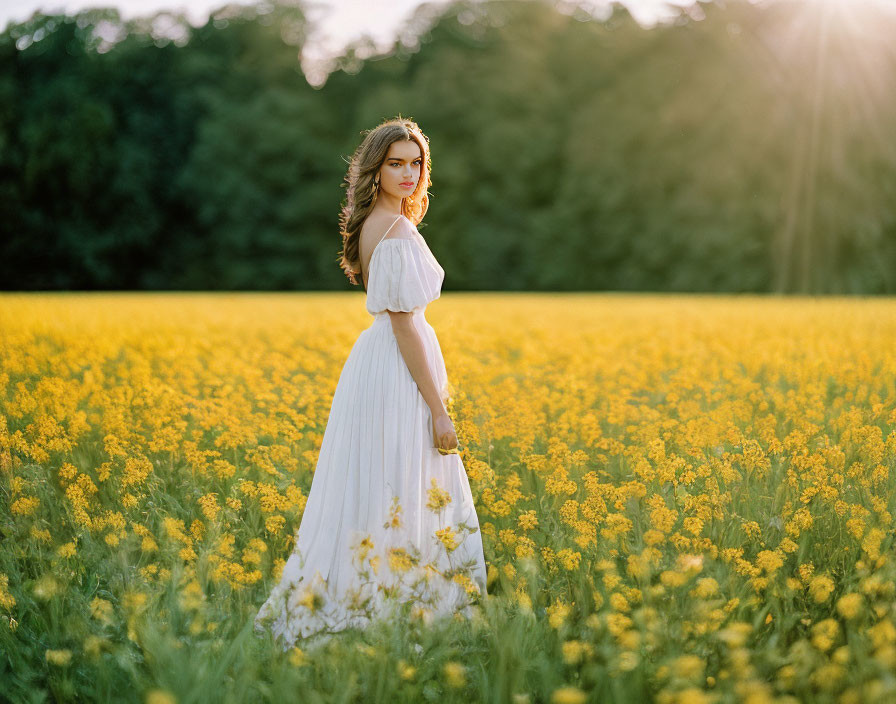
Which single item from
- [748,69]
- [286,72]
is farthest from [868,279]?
[286,72]

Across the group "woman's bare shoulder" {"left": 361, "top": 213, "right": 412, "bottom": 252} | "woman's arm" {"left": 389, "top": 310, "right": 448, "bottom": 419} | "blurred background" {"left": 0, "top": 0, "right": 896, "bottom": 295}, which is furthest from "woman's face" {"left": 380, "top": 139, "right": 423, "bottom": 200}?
"blurred background" {"left": 0, "top": 0, "right": 896, "bottom": 295}

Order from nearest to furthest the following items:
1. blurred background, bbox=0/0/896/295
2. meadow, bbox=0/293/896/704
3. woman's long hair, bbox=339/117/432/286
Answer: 1. meadow, bbox=0/293/896/704
2. woman's long hair, bbox=339/117/432/286
3. blurred background, bbox=0/0/896/295

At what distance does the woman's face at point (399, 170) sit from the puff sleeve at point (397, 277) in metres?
0.22

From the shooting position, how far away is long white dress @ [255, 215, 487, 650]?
10.4 ft

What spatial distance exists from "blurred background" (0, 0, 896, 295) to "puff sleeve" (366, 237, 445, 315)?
31.1 m

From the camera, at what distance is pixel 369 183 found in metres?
3.29

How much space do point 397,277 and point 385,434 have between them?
0.59 m

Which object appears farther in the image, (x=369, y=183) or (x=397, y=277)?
(x=369, y=183)

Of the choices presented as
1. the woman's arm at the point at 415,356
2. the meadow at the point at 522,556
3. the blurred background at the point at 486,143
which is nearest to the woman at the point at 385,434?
the woman's arm at the point at 415,356

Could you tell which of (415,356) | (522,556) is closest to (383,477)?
(415,356)

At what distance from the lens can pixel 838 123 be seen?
3197 centimetres

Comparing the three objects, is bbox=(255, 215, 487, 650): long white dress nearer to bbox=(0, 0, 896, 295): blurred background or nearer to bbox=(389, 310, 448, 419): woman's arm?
bbox=(389, 310, 448, 419): woman's arm

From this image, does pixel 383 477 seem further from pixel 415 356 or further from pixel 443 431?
pixel 415 356

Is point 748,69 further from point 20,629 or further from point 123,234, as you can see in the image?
point 20,629
